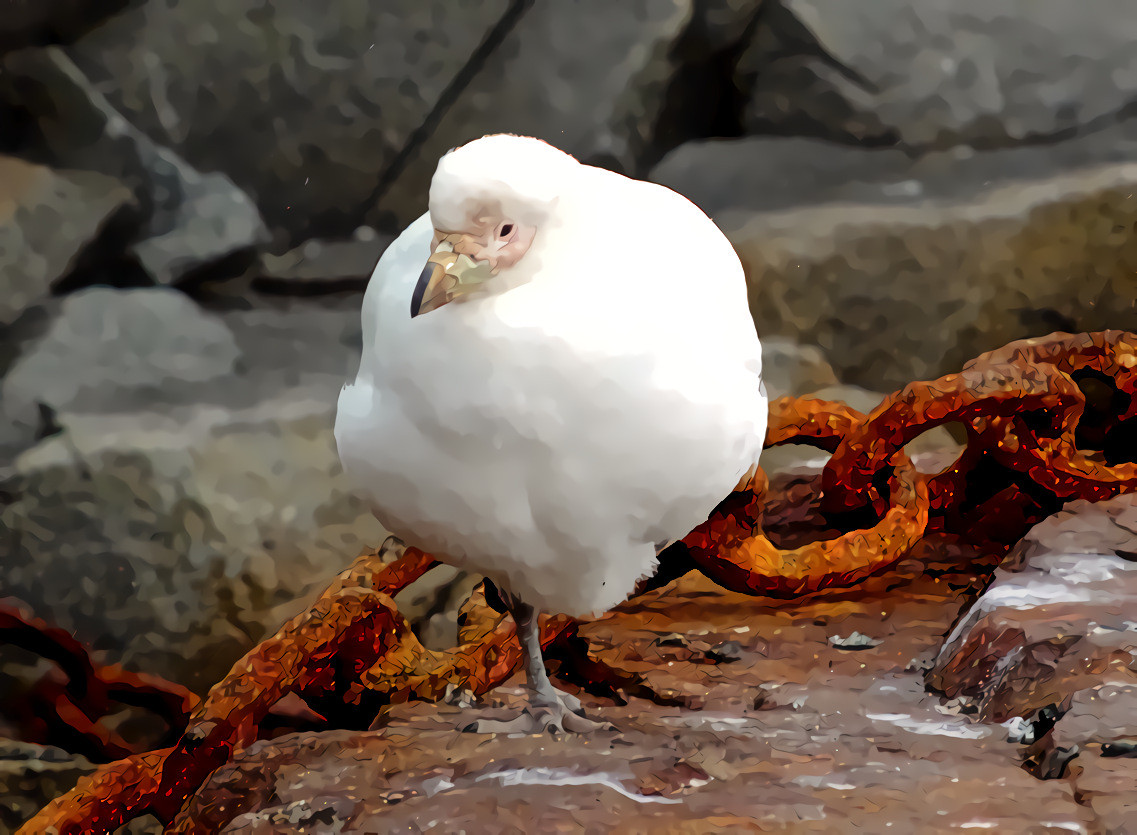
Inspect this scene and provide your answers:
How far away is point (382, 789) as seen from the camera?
1.37m

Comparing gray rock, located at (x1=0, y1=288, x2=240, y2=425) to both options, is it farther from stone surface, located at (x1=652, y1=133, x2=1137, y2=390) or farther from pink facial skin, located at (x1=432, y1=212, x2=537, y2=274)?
pink facial skin, located at (x1=432, y1=212, x2=537, y2=274)

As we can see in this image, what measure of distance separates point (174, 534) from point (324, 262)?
772 millimetres

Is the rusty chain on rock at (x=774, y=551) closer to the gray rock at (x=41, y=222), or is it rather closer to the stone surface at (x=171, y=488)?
the stone surface at (x=171, y=488)

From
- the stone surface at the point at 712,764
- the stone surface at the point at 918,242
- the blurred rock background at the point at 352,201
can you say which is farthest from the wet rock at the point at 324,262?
the stone surface at the point at 712,764

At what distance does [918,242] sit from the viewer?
245 centimetres

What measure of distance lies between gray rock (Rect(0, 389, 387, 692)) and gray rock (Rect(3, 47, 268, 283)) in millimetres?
419

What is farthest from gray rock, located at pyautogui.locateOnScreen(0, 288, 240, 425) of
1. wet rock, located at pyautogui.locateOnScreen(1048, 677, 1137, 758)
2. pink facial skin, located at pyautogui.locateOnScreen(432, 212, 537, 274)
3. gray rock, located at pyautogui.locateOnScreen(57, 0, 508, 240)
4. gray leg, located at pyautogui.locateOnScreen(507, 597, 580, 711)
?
wet rock, located at pyautogui.locateOnScreen(1048, 677, 1137, 758)

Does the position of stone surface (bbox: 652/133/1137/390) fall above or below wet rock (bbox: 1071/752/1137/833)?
above

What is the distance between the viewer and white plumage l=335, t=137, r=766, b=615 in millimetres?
1056

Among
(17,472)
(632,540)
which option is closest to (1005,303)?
(632,540)

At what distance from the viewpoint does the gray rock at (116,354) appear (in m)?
2.23

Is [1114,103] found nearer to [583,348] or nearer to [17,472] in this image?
[583,348]

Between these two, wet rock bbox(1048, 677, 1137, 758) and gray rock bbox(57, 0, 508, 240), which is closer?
wet rock bbox(1048, 677, 1137, 758)

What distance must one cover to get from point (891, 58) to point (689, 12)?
52cm
